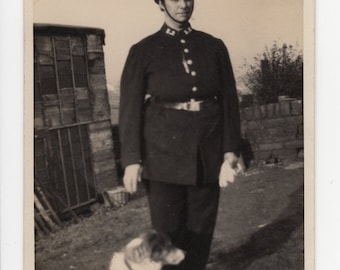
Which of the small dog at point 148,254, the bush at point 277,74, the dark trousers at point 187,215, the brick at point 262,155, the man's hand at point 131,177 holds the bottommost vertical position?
the small dog at point 148,254

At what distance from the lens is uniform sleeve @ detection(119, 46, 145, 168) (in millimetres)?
1607

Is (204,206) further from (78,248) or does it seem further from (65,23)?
(65,23)

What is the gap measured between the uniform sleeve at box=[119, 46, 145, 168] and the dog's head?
0.24 meters

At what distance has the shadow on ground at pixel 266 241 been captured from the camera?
163 centimetres

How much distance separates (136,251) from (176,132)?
378mm

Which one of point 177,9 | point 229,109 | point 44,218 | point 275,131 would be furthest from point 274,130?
point 44,218

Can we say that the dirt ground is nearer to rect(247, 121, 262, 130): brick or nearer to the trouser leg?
the trouser leg

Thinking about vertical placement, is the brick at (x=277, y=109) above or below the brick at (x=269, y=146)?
Answer: above

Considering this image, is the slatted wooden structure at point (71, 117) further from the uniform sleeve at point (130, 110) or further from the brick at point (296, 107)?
the brick at point (296, 107)

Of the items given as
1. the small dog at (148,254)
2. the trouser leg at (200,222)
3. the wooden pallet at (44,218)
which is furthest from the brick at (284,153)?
the wooden pallet at (44,218)

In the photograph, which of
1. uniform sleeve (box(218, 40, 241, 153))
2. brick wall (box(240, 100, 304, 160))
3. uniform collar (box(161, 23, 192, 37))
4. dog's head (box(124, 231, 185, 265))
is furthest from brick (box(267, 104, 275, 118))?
dog's head (box(124, 231, 185, 265))

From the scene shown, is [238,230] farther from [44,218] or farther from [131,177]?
[44,218]

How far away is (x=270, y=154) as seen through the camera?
1.68 m

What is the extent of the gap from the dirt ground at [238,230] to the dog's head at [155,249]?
0.03 m
